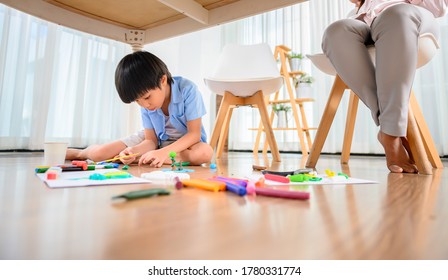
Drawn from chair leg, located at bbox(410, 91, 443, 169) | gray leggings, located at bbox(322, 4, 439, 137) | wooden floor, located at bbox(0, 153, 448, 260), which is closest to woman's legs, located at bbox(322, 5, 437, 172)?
gray leggings, located at bbox(322, 4, 439, 137)

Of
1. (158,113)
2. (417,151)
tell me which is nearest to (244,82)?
(158,113)

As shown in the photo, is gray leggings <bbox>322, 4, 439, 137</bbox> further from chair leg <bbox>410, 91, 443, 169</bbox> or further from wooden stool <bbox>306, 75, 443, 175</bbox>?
chair leg <bbox>410, 91, 443, 169</bbox>

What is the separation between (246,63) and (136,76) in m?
0.88

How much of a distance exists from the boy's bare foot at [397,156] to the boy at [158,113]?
23.4 inches

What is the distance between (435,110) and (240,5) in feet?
5.21

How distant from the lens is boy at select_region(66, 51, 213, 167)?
3.10 feet

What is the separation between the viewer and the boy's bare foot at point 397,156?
77cm

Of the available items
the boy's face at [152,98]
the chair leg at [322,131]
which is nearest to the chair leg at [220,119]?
the boy's face at [152,98]

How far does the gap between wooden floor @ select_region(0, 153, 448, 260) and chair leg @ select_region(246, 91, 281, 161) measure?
100cm

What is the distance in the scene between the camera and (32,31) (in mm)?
1942

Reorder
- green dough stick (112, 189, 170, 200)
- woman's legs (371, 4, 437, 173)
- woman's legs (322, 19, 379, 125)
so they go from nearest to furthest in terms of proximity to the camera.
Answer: green dough stick (112, 189, 170, 200), woman's legs (371, 4, 437, 173), woman's legs (322, 19, 379, 125)

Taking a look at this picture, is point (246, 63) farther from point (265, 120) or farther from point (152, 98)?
point (152, 98)

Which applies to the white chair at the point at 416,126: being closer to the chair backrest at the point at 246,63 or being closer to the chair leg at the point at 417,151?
the chair leg at the point at 417,151
